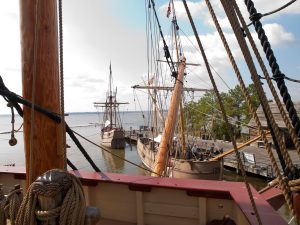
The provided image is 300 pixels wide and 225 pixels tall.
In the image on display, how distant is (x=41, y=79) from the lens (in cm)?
269

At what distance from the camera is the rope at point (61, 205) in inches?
80.5

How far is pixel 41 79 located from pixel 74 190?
3.86 feet

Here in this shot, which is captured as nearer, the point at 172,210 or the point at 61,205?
the point at 61,205

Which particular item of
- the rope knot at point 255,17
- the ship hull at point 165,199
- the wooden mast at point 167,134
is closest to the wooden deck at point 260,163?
the wooden mast at point 167,134

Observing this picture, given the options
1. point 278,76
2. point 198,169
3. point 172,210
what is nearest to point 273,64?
point 278,76

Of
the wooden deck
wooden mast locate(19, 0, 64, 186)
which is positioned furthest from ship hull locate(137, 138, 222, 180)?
wooden mast locate(19, 0, 64, 186)

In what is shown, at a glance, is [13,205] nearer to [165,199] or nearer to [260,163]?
[165,199]

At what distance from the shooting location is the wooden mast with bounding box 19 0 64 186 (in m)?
2.68

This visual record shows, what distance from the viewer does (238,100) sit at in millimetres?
46938

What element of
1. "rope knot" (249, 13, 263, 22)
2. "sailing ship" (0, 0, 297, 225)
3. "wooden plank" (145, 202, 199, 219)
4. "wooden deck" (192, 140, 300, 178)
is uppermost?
"rope knot" (249, 13, 263, 22)

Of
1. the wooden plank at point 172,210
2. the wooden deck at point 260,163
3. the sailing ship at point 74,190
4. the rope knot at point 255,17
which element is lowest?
the wooden deck at point 260,163

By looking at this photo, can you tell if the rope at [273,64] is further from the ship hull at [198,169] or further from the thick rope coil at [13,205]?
the ship hull at [198,169]

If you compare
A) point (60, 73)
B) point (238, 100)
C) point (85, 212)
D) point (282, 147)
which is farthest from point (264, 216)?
point (238, 100)

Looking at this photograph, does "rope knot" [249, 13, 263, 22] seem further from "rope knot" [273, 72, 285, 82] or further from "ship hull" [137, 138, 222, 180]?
"ship hull" [137, 138, 222, 180]
